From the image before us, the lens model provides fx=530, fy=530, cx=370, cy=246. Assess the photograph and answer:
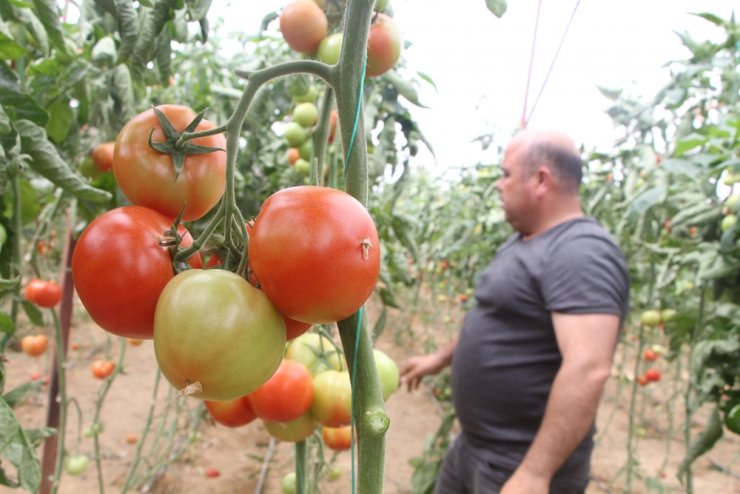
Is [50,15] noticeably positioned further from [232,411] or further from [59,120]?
[232,411]

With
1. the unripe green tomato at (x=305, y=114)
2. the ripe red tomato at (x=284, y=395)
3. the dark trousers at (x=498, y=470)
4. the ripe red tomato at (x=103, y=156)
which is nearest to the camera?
the ripe red tomato at (x=284, y=395)

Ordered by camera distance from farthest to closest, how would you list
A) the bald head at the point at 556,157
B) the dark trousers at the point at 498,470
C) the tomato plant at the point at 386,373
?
1. the bald head at the point at 556,157
2. the dark trousers at the point at 498,470
3. the tomato plant at the point at 386,373

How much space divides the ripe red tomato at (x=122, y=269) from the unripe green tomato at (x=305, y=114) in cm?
102

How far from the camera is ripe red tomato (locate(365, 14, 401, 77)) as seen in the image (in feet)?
2.36

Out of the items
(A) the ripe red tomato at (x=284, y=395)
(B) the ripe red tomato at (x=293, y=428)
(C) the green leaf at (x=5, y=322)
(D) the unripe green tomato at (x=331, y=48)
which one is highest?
(D) the unripe green tomato at (x=331, y=48)

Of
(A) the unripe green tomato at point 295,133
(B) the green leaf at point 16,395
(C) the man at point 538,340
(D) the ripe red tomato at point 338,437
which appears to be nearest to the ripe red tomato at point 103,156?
(A) the unripe green tomato at point 295,133

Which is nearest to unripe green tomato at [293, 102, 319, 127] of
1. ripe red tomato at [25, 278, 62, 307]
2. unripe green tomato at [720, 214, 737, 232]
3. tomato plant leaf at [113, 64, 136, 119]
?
tomato plant leaf at [113, 64, 136, 119]

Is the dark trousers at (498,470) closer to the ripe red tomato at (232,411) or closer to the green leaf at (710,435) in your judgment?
the green leaf at (710,435)

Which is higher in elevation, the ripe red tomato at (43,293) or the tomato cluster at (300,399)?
the tomato cluster at (300,399)

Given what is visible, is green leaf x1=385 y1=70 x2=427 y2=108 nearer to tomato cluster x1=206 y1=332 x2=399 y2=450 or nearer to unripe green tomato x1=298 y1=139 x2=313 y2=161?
tomato cluster x1=206 y1=332 x2=399 y2=450

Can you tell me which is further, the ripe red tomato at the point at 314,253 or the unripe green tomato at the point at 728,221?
the unripe green tomato at the point at 728,221

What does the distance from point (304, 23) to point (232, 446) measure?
297cm

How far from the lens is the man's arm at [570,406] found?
1.42 meters

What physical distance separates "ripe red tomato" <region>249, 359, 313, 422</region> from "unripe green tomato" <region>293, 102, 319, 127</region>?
0.83 meters
